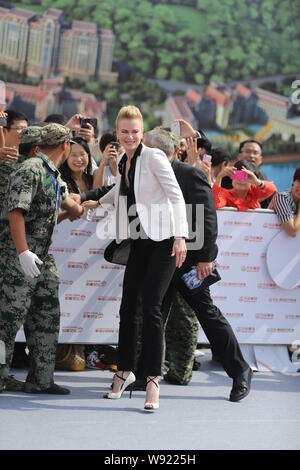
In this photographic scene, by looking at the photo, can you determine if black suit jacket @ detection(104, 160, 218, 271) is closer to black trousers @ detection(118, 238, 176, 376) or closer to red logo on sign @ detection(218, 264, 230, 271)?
black trousers @ detection(118, 238, 176, 376)

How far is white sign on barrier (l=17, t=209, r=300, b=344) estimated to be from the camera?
791cm

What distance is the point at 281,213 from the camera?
832cm

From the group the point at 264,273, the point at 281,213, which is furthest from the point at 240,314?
the point at 281,213

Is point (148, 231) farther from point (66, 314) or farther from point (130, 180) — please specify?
point (66, 314)

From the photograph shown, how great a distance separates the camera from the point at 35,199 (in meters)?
6.66

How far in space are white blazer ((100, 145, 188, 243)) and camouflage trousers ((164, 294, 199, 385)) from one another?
1.23m

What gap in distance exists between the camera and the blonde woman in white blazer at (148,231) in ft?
21.7

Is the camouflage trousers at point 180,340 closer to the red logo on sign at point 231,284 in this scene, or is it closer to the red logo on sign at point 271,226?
the red logo on sign at point 231,284

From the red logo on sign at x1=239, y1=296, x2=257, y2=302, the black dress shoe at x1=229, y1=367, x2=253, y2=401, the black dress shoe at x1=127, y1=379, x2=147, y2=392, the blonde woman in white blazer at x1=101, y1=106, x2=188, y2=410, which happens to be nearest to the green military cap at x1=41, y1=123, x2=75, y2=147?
the blonde woman in white blazer at x1=101, y1=106, x2=188, y2=410

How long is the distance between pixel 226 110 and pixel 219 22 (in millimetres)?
1389

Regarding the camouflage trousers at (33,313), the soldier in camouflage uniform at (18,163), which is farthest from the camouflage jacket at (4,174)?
the camouflage trousers at (33,313)

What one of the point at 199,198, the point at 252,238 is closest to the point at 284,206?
the point at 252,238
